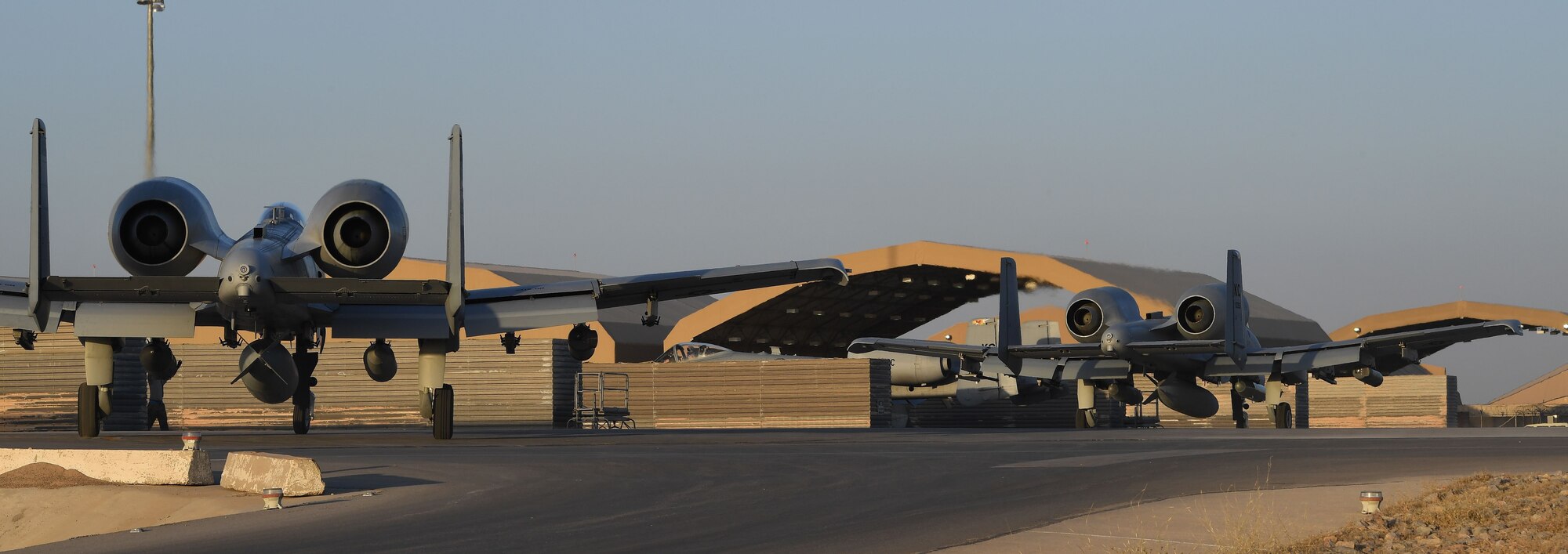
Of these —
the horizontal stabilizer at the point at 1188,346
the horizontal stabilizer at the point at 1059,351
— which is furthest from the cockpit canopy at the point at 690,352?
the horizontal stabilizer at the point at 1188,346

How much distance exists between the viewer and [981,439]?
81.9ft

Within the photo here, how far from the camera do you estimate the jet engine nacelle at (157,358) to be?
83.1 ft

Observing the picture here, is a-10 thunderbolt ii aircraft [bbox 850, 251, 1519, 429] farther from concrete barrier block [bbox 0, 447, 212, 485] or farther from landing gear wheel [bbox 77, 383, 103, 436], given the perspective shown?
concrete barrier block [bbox 0, 447, 212, 485]

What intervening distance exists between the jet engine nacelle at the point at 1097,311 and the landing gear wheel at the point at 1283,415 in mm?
4661

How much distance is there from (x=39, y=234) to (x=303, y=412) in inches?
320

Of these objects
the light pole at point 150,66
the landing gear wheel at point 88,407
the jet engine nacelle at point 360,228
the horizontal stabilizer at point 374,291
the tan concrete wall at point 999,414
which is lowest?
the tan concrete wall at point 999,414

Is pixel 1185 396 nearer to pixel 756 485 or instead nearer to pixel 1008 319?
pixel 1008 319

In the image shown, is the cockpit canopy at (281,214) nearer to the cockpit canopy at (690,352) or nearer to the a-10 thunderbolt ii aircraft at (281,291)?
→ the a-10 thunderbolt ii aircraft at (281,291)

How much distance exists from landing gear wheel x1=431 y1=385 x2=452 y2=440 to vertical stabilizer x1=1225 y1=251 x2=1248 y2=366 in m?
21.2

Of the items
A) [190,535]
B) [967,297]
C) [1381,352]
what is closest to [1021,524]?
[190,535]

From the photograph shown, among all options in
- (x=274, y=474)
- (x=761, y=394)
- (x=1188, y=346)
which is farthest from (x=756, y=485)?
(x=761, y=394)

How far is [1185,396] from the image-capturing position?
4022cm

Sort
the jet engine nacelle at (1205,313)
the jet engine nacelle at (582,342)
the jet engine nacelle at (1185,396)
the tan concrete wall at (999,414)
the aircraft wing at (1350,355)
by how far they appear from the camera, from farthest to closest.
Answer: the tan concrete wall at (999,414)
the jet engine nacelle at (1185,396)
the jet engine nacelle at (1205,313)
the aircraft wing at (1350,355)
the jet engine nacelle at (582,342)

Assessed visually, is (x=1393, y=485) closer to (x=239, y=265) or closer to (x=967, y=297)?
(x=239, y=265)
